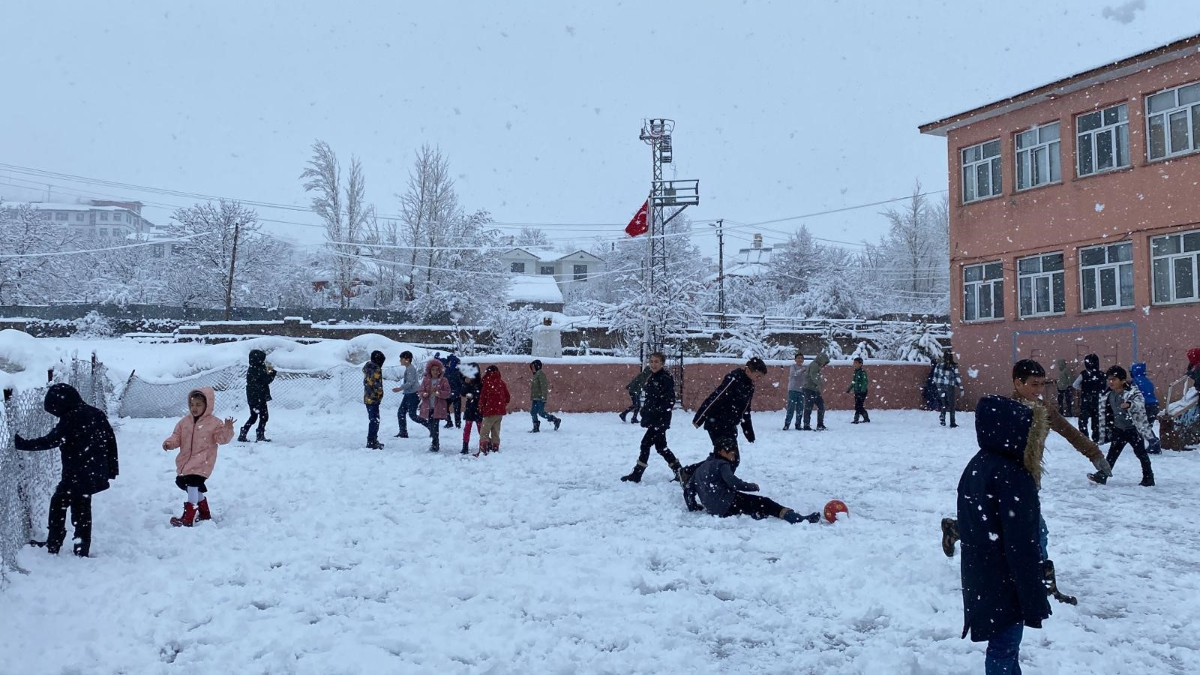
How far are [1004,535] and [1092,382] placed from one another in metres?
12.3

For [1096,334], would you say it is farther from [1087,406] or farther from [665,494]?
[665,494]

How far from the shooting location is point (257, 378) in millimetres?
14523

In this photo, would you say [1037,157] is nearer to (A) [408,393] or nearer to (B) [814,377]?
(B) [814,377]

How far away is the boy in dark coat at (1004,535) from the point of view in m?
3.73

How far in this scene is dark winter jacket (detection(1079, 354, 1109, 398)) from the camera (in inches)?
532

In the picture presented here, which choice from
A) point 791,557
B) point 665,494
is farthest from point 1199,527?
point 665,494

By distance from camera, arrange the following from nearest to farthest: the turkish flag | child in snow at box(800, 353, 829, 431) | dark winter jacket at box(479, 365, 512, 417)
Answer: dark winter jacket at box(479, 365, 512, 417)
child in snow at box(800, 353, 829, 431)
the turkish flag

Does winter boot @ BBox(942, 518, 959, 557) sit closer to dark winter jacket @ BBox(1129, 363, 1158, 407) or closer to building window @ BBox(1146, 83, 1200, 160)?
dark winter jacket @ BBox(1129, 363, 1158, 407)

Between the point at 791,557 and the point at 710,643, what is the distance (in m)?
2.07

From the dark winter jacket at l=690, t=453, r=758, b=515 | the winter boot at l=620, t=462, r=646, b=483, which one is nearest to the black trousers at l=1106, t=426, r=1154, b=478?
the dark winter jacket at l=690, t=453, r=758, b=515

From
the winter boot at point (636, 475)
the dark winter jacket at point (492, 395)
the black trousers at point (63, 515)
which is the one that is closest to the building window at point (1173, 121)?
the winter boot at point (636, 475)

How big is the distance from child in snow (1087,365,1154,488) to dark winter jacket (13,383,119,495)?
1096cm

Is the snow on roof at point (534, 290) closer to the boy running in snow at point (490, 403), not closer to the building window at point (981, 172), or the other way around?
the building window at point (981, 172)

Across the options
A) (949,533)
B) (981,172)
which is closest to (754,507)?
(949,533)
